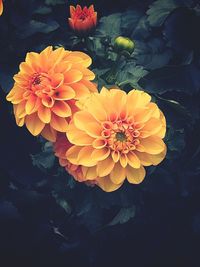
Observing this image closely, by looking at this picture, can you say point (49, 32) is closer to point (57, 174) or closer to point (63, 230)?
point (57, 174)

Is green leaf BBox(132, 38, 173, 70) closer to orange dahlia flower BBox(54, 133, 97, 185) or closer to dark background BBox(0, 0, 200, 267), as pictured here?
dark background BBox(0, 0, 200, 267)

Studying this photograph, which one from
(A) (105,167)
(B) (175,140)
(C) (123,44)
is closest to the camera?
(A) (105,167)

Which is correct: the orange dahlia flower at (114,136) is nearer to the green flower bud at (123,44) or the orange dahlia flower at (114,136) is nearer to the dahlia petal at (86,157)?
the dahlia petal at (86,157)

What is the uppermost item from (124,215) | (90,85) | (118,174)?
(90,85)

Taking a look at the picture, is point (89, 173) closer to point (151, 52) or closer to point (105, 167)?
point (105, 167)

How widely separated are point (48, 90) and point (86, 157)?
0.57 ft

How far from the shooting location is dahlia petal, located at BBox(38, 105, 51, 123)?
1022 mm

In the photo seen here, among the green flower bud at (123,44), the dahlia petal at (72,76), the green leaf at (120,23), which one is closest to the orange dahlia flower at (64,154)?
the dahlia petal at (72,76)

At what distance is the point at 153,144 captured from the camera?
3.34 ft

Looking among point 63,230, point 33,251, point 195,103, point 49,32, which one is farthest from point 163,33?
point 33,251

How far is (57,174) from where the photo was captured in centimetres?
139

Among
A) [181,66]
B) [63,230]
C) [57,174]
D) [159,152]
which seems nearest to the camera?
[159,152]

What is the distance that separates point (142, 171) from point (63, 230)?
0.64 metres

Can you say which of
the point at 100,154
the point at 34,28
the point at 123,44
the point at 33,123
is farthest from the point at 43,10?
the point at 100,154
